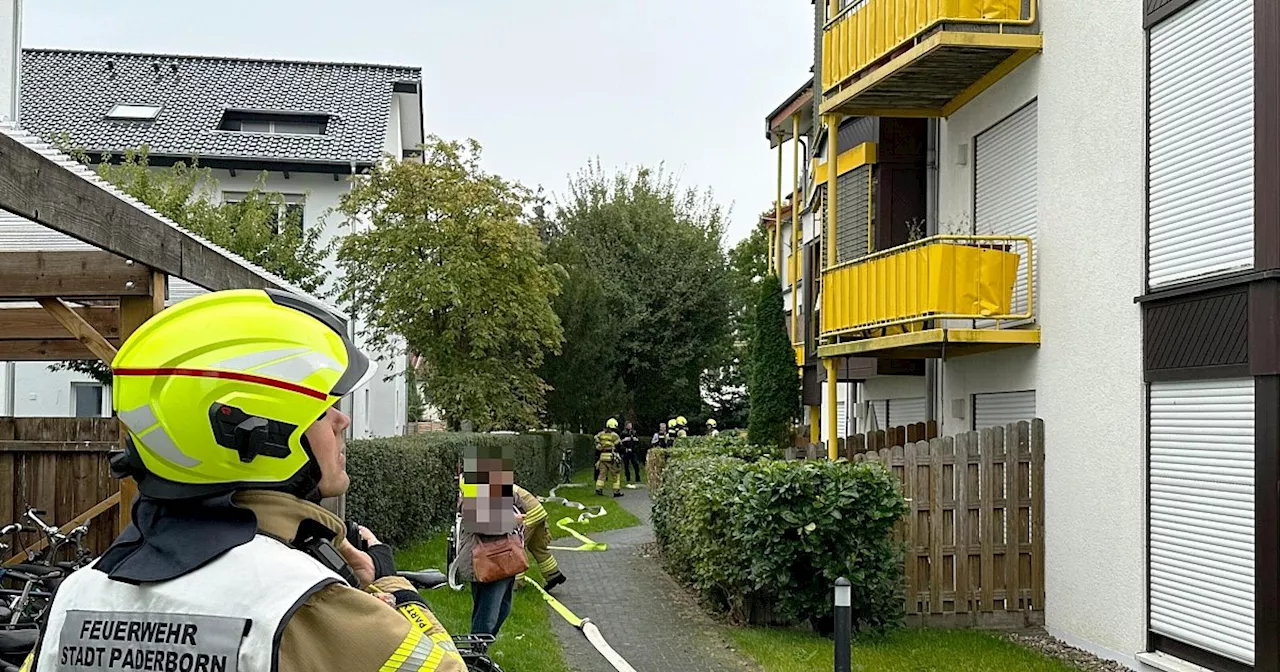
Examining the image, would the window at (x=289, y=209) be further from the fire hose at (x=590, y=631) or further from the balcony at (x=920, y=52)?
the fire hose at (x=590, y=631)

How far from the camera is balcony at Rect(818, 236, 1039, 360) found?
1273 cm

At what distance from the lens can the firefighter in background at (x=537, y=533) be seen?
11.2 meters

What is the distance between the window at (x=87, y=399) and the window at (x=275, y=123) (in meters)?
9.54

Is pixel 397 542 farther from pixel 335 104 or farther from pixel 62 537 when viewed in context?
pixel 335 104

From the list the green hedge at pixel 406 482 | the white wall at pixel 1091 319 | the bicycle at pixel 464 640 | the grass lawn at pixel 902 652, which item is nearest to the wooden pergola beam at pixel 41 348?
the green hedge at pixel 406 482

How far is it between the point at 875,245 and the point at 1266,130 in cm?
842

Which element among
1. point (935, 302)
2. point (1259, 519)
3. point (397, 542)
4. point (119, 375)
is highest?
point (935, 302)

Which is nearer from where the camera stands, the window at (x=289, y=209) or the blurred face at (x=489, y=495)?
the blurred face at (x=489, y=495)

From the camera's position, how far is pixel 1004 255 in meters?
12.9

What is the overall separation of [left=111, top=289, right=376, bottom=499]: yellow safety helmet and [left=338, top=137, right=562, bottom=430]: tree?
23.3 meters

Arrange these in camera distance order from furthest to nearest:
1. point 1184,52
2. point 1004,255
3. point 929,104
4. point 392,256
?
point 392,256 < point 929,104 < point 1004,255 < point 1184,52

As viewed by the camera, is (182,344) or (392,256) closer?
(182,344)

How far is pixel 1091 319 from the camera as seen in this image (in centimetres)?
1146

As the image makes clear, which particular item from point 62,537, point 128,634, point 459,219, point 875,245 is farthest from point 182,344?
point 459,219
